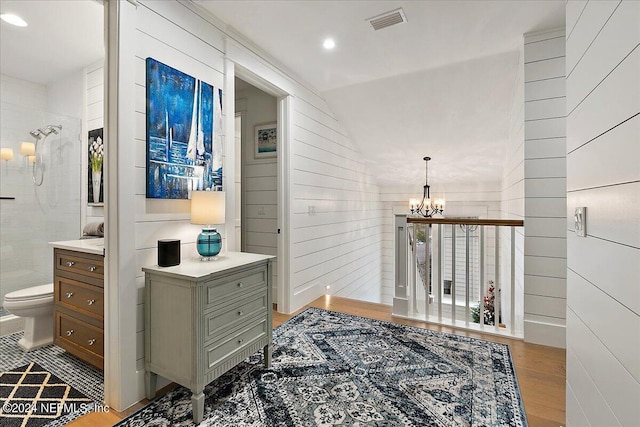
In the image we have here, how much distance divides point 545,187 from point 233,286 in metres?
2.68

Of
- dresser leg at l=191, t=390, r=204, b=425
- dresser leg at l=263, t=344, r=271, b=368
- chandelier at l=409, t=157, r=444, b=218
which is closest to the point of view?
dresser leg at l=191, t=390, r=204, b=425

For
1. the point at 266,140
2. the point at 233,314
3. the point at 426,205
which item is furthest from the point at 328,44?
the point at 426,205

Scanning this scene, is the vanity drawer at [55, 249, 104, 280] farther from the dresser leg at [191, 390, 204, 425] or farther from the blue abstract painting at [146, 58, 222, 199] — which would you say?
the dresser leg at [191, 390, 204, 425]

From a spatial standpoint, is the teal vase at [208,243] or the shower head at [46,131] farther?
the shower head at [46,131]

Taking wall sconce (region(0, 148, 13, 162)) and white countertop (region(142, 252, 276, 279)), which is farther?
wall sconce (region(0, 148, 13, 162))

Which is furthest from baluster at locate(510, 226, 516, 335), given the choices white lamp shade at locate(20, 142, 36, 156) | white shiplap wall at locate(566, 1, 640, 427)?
white lamp shade at locate(20, 142, 36, 156)

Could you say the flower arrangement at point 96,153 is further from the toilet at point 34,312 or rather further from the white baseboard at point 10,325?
the white baseboard at point 10,325

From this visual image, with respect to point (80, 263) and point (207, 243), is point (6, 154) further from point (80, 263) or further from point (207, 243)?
point (207, 243)

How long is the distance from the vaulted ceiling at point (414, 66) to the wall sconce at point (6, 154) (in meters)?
2.81

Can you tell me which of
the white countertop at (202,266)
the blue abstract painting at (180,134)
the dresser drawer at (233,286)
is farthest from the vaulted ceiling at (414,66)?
Answer: the dresser drawer at (233,286)

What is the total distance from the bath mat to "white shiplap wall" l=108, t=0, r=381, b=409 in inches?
10.4

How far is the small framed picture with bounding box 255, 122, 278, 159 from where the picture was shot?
146 inches

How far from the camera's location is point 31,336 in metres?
2.54

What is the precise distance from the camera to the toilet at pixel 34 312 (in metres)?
2.41
